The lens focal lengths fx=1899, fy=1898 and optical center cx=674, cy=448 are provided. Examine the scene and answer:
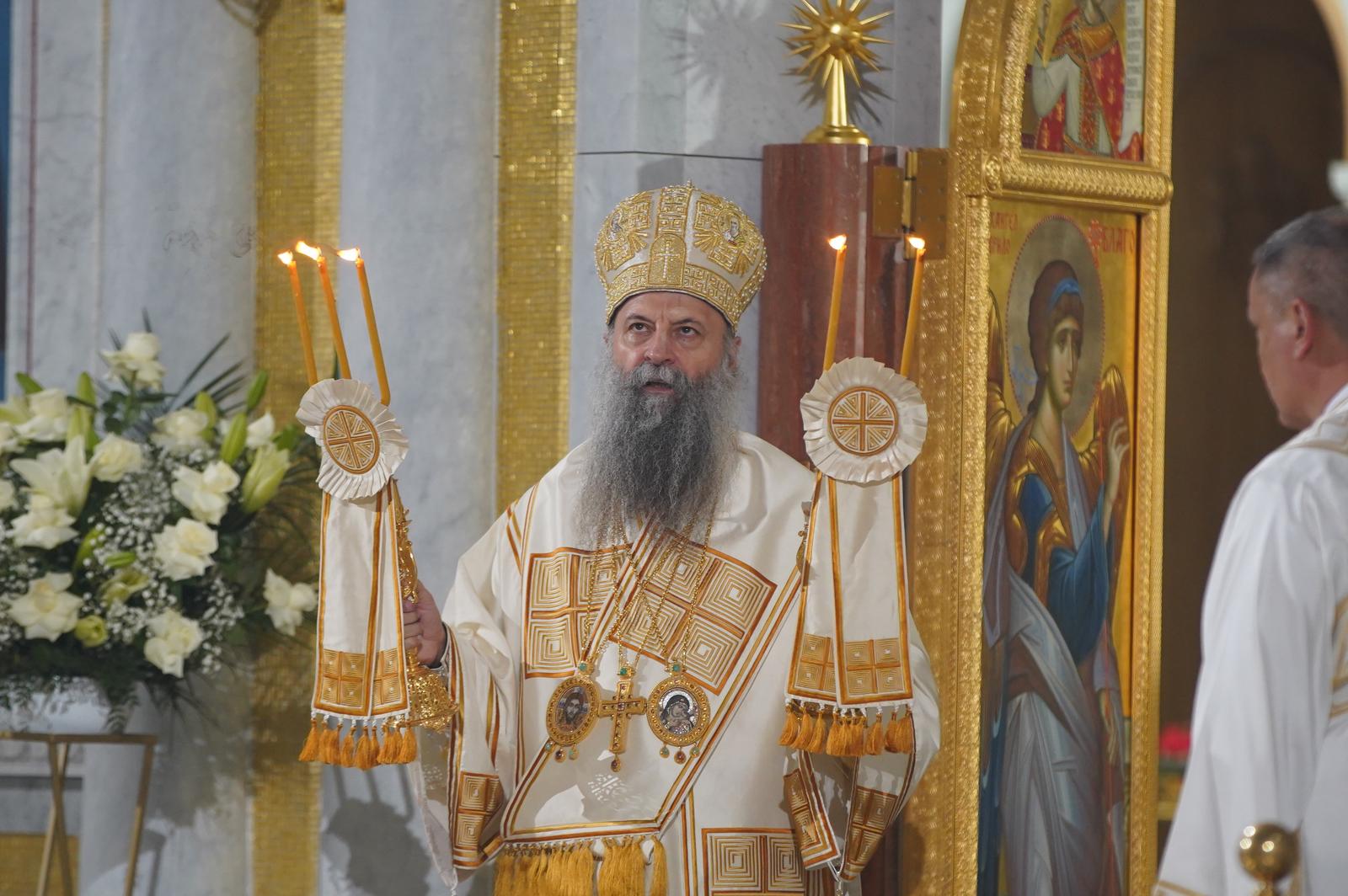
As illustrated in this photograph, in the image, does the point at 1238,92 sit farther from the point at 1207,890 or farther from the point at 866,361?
the point at 1207,890

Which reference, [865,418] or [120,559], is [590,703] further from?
[120,559]

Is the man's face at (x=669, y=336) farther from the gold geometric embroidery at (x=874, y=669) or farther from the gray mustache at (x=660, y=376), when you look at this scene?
the gold geometric embroidery at (x=874, y=669)

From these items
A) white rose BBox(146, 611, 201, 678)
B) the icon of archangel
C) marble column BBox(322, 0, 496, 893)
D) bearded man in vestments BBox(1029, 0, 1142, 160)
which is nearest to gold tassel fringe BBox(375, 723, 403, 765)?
white rose BBox(146, 611, 201, 678)

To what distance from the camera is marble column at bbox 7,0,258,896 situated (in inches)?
202

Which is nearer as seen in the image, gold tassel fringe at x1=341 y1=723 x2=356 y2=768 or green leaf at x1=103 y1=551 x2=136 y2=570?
gold tassel fringe at x1=341 y1=723 x2=356 y2=768

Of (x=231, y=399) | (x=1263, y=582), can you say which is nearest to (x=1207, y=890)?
(x=1263, y=582)

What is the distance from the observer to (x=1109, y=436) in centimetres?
520

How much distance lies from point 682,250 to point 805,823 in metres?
1.25

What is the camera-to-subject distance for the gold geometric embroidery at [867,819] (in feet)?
12.2

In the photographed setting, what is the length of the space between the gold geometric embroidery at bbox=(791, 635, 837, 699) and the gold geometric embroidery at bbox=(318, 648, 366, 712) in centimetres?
83

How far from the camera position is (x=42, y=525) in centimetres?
454

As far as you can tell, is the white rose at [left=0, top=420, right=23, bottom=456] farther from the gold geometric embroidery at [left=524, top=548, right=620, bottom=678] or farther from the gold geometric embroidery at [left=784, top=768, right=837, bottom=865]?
the gold geometric embroidery at [left=784, top=768, right=837, bottom=865]

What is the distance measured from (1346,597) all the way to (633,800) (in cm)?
156

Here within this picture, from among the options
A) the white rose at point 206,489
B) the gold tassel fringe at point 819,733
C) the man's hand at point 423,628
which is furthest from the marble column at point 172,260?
the gold tassel fringe at point 819,733
